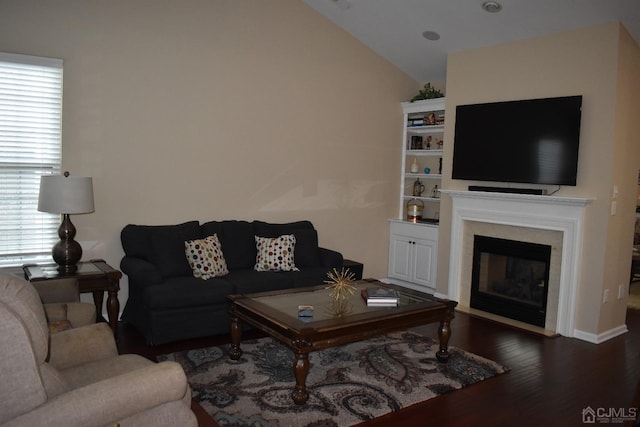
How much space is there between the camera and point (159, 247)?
447 centimetres

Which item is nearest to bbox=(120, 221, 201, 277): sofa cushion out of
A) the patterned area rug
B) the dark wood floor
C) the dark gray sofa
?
the dark gray sofa

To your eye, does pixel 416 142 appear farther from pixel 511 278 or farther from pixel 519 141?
pixel 511 278

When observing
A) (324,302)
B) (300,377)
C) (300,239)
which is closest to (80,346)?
(300,377)

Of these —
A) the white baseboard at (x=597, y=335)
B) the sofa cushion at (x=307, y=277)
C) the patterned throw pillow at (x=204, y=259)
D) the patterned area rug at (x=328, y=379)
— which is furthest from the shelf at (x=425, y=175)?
the patterned throw pillow at (x=204, y=259)

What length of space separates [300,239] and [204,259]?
1.12m

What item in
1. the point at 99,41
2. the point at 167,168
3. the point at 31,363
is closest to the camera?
the point at 31,363

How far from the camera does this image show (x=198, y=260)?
4.50m

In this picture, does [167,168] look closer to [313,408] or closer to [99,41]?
[99,41]

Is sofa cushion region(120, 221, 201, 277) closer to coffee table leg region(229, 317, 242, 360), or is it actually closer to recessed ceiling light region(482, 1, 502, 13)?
coffee table leg region(229, 317, 242, 360)

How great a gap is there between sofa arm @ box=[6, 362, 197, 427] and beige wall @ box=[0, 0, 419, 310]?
2.79 m

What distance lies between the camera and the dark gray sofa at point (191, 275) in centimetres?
405

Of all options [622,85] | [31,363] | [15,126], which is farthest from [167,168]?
[622,85]

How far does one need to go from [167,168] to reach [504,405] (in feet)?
11.4

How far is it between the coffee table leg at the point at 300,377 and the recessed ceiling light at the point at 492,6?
340cm
